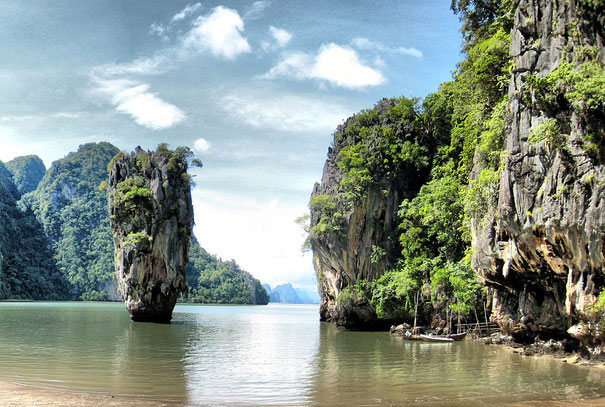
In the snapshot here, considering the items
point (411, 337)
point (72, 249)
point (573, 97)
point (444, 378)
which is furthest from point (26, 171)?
point (573, 97)

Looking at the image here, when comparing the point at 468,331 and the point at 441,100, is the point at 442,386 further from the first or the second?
the point at 441,100

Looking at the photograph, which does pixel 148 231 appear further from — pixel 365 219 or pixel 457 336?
pixel 457 336

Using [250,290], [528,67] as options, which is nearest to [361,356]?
[528,67]

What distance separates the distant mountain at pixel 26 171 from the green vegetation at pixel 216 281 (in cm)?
7322

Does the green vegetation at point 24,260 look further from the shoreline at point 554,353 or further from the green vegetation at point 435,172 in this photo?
the shoreline at point 554,353

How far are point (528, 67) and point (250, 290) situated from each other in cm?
11574

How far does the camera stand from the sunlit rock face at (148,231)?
36688 mm

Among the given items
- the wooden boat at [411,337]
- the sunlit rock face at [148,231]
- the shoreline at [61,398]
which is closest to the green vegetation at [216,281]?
the sunlit rock face at [148,231]

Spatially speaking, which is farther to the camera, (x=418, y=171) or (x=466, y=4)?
(x=418, y=171)

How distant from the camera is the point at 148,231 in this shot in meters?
37.2

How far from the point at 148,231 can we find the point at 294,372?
24905 millimetres

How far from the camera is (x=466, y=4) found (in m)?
30.1

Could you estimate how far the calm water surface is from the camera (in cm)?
1190

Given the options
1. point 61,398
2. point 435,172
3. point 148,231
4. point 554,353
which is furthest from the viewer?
point 148,231
